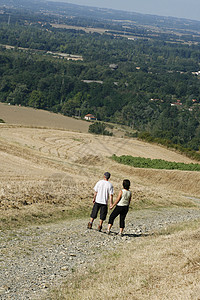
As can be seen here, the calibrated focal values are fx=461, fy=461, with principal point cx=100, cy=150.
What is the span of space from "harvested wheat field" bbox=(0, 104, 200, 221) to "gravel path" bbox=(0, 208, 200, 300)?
2.22 meters

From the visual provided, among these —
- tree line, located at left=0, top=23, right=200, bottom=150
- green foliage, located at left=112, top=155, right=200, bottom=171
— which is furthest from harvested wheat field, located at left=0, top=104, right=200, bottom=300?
tree line, located at left=0, top=23, right=200, bottom=150

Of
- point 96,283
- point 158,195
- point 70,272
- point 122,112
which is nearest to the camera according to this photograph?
point 96,283

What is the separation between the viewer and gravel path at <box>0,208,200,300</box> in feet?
30.6

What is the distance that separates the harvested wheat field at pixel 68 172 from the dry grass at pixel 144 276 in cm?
550

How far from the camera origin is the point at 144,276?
945cm

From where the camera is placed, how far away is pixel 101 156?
4194 centimetres

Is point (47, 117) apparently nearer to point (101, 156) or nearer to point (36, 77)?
point (101, 156)

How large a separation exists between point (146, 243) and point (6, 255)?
13.1ft

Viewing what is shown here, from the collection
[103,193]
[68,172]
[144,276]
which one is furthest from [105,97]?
[144,276]

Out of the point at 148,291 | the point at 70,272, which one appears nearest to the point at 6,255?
the point at 70,272

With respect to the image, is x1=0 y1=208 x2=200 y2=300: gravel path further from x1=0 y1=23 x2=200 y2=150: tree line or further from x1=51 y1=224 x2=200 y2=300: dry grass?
x1=0 y1=23 x2=200 y2=150: tree line

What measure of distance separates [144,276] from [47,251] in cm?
314

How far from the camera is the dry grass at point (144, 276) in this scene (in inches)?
338

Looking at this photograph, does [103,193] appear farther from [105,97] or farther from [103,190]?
[105,97]
